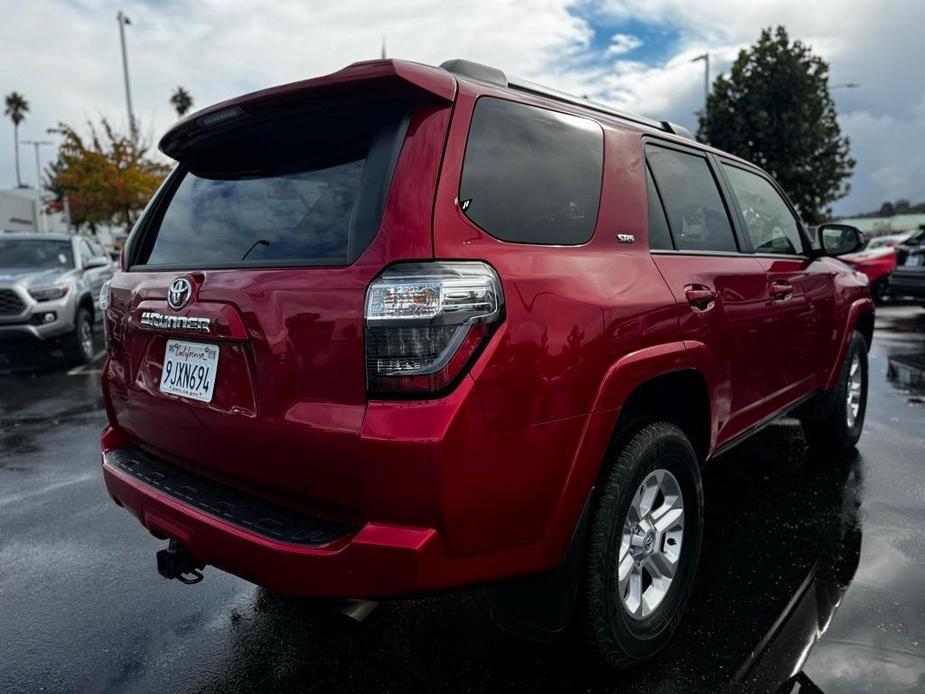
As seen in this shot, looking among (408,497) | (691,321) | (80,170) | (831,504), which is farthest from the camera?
(80,170)

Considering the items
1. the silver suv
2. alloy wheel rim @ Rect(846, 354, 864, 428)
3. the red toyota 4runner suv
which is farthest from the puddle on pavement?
the silver suv

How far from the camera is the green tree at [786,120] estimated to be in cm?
1952

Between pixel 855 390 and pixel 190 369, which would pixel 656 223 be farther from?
pixel 855 390

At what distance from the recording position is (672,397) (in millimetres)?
2572

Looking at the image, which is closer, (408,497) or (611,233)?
(408,497)

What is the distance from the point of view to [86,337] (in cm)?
904

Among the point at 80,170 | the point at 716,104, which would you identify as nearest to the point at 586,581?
the point at 716,104

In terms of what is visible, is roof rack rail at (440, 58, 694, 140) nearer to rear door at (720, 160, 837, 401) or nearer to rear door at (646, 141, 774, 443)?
rear door at (646, 141, 774, 443)

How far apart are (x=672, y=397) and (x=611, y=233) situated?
2.26 feet

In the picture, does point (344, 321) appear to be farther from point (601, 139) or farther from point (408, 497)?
point (601, 139)

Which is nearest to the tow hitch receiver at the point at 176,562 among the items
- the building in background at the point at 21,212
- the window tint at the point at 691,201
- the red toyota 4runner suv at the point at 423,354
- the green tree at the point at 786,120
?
the red toyota 4runner suv at the point at 423,354

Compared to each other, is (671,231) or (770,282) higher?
(671,231)

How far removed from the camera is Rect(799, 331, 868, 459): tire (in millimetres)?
4266

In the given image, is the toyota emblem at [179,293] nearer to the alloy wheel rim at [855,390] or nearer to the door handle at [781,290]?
the door handle at [781,290]
